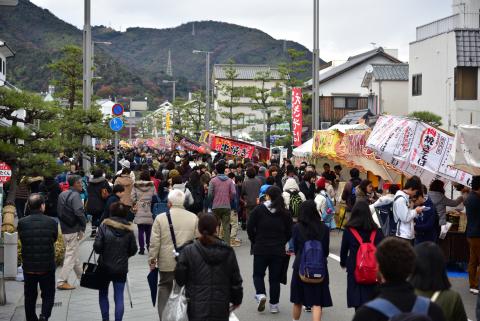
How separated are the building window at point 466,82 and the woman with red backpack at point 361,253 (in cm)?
2365

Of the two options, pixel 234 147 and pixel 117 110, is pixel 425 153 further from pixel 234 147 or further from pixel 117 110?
pixel 234 147

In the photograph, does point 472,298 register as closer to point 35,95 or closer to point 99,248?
point 99,248

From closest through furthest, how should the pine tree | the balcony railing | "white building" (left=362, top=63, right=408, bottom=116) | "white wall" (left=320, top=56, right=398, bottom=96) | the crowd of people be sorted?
the crowd of people, the pine tree, the balcony railing, "white building" (left=362, top=63, right=408, bottom=116), "white wall" (left=320, top=56, right=398, bottom=96)

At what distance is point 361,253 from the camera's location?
26.6 ft

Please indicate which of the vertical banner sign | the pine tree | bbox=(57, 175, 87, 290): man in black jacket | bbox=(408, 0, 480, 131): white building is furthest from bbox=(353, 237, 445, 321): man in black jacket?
the vertical banner sign

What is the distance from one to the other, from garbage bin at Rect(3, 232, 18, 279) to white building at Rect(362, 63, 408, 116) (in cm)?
3562

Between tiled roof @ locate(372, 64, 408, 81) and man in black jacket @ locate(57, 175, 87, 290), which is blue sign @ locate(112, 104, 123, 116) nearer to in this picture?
man in black jacket @ locate(57, 175, 87, 290)

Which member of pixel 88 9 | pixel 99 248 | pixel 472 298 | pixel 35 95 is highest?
pixel 88 9

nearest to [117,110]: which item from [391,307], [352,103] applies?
[391,307]

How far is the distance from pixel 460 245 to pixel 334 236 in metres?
5.79

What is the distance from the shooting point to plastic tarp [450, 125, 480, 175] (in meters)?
11.4

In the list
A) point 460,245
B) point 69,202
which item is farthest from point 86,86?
point 460,245

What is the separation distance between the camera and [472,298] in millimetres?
11453

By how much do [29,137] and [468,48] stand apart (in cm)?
2130
